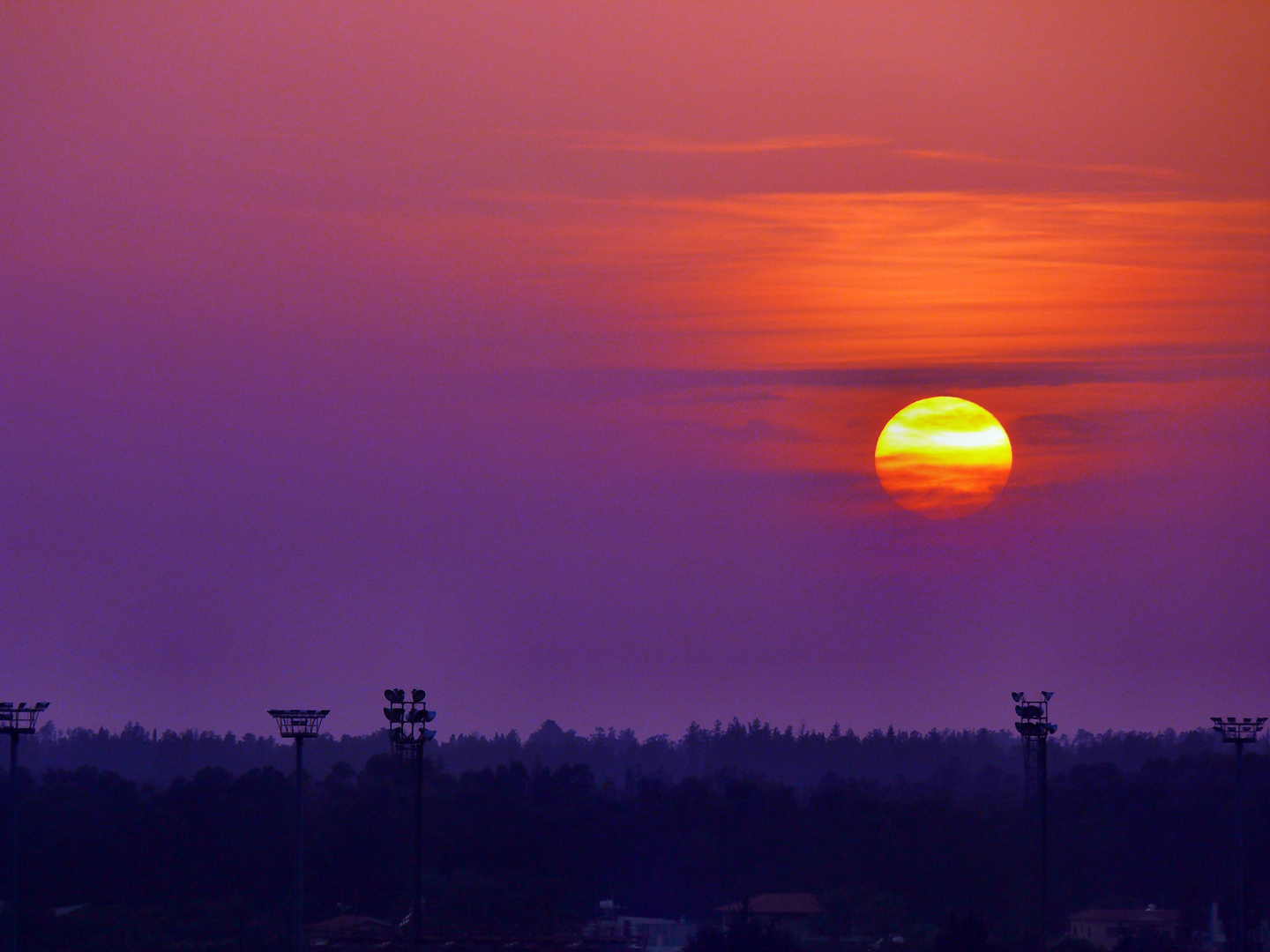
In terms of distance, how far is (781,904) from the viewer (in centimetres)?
10081

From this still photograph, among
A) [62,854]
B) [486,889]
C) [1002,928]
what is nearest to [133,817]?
[62,854]

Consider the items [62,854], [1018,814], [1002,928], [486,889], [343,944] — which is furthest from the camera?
[1018,814]

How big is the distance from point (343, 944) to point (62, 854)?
95.1ft

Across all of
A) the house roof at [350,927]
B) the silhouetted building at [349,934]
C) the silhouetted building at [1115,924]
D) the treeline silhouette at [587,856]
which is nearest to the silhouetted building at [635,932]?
the treeline silhouette at [587,856]

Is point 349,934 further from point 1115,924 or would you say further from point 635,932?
point 1115,924

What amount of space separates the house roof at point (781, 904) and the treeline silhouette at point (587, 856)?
1250mm

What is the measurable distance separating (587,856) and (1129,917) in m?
31.7

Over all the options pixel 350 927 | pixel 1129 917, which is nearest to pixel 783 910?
pixel 1129 917

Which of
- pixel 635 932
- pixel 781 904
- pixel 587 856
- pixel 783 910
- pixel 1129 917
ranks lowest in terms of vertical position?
pixel 635 932

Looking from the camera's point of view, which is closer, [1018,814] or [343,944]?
[343,944]

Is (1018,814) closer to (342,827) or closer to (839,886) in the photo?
(839,886)

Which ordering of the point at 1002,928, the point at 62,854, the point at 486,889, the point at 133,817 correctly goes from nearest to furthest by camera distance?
1. the point at 1002,928
2. the point at 486,889
3. the point at 62,854
4. the point at 133,817

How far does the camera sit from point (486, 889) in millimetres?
97000

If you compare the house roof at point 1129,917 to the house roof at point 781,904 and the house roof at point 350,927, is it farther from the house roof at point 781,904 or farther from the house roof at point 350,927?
the house roof at point 350,927
